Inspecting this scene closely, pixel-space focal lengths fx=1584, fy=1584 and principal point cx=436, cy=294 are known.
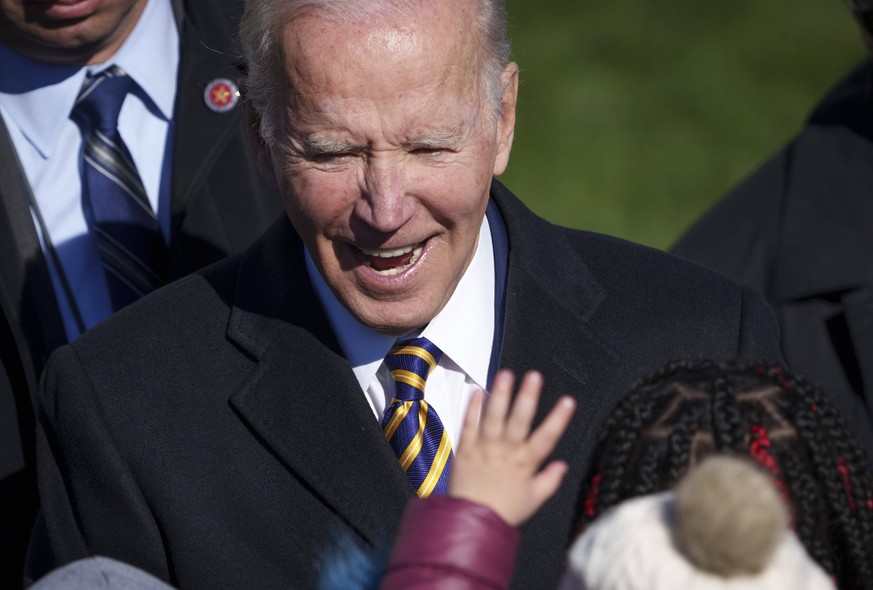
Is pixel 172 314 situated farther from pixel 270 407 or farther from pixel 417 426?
pixel 417 426

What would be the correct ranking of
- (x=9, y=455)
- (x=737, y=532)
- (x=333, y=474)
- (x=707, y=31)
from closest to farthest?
(x=737, y=532), (x=333, y=474), (x=9, y=455), (x=707, y=31)

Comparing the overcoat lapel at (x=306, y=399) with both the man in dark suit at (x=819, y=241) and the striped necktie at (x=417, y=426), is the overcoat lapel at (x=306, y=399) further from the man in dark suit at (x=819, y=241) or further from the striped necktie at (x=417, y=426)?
the man in dark suit at (x=819, y=241)

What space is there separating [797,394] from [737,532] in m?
0.48

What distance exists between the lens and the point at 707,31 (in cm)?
1121

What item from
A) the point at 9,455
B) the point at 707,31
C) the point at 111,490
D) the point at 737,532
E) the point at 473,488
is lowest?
the point at 707,31

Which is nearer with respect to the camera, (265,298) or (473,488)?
(473,488)

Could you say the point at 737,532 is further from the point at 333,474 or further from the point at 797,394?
the point at 333,474

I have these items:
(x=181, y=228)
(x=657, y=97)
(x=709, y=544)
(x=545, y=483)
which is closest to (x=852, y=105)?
(x=181, y=228)

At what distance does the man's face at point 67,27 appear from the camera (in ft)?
11.9

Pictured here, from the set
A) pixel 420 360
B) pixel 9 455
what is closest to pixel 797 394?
pixel 420 360

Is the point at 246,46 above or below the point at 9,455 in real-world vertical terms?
above

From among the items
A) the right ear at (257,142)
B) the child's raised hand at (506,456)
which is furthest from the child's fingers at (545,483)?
the right ear at (257,142)

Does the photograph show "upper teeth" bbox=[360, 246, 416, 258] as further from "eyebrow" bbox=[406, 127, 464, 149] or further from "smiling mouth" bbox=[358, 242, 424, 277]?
"eyebrow" bbox=[406, 127, 464, 149]

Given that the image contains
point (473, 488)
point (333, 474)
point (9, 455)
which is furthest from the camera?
point (9, 455)
